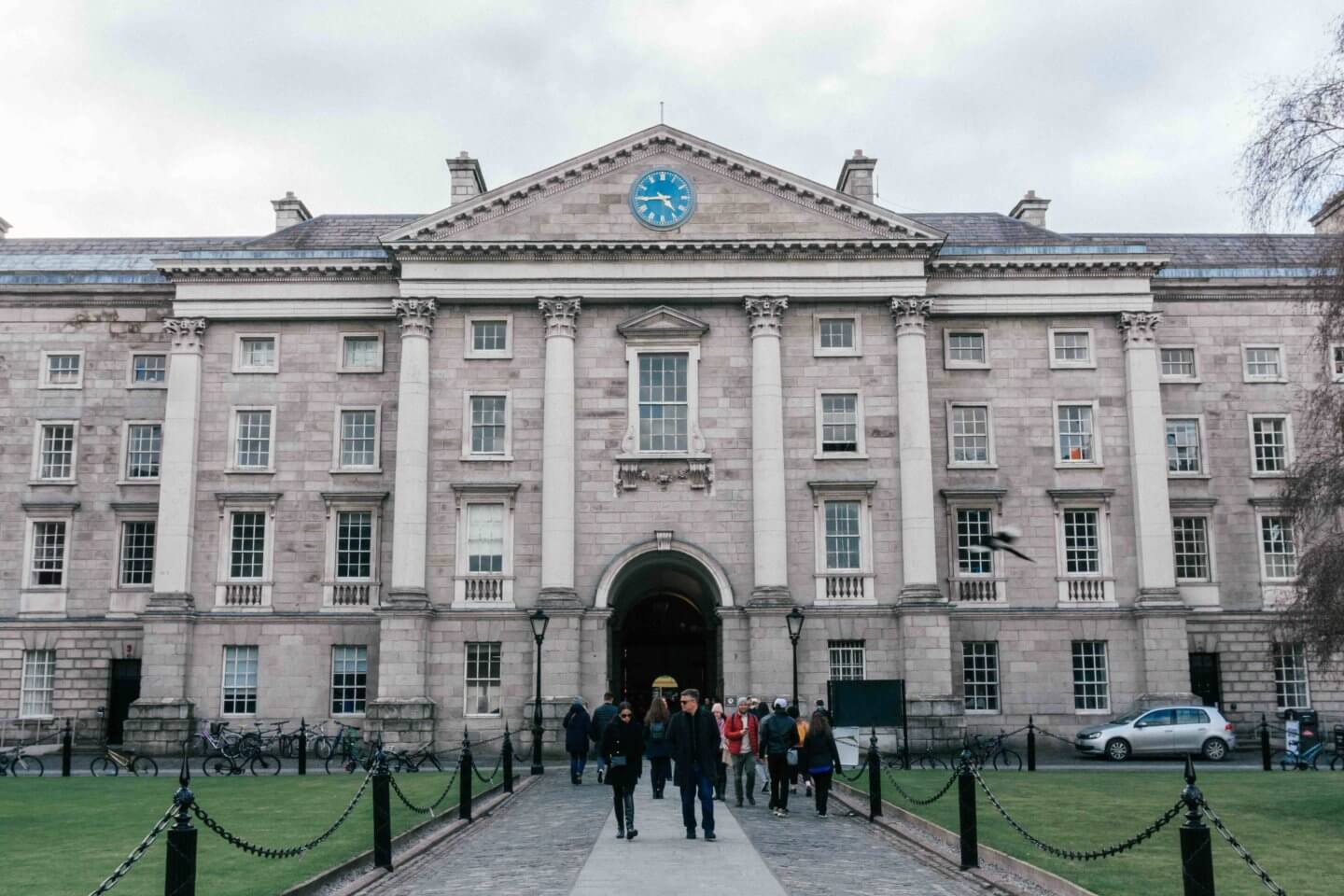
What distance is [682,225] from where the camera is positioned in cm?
4022

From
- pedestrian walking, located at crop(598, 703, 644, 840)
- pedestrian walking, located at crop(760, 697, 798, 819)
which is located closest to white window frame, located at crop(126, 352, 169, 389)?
pedestrian walking, located at crop(598, 703, 644, 840)

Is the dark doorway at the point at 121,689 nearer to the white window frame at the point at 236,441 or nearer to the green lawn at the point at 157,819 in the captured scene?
the white window frame at the point at 236,441

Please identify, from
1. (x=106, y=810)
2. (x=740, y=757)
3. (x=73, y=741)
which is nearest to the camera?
(x=106, y=810)

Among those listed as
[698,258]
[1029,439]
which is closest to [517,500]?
[698,258]

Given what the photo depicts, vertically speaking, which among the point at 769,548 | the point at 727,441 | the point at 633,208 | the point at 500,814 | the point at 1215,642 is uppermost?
the point at 633,208

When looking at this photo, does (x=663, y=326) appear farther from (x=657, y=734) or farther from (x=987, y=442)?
(x=657, y=734)

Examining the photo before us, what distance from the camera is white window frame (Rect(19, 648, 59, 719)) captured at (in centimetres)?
4134

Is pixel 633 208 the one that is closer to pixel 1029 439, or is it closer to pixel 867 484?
pixel 867 484

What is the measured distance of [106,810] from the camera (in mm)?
22828

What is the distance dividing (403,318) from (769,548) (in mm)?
13186

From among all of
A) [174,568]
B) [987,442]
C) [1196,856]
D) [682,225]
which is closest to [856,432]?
[987,442]

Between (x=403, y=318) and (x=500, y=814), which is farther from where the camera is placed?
(x=403, y=318)

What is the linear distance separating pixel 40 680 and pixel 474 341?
58.1 feet

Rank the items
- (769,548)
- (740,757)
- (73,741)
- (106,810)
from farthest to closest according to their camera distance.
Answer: (73,741) < (769,548) < (740,757) < (106,810)
